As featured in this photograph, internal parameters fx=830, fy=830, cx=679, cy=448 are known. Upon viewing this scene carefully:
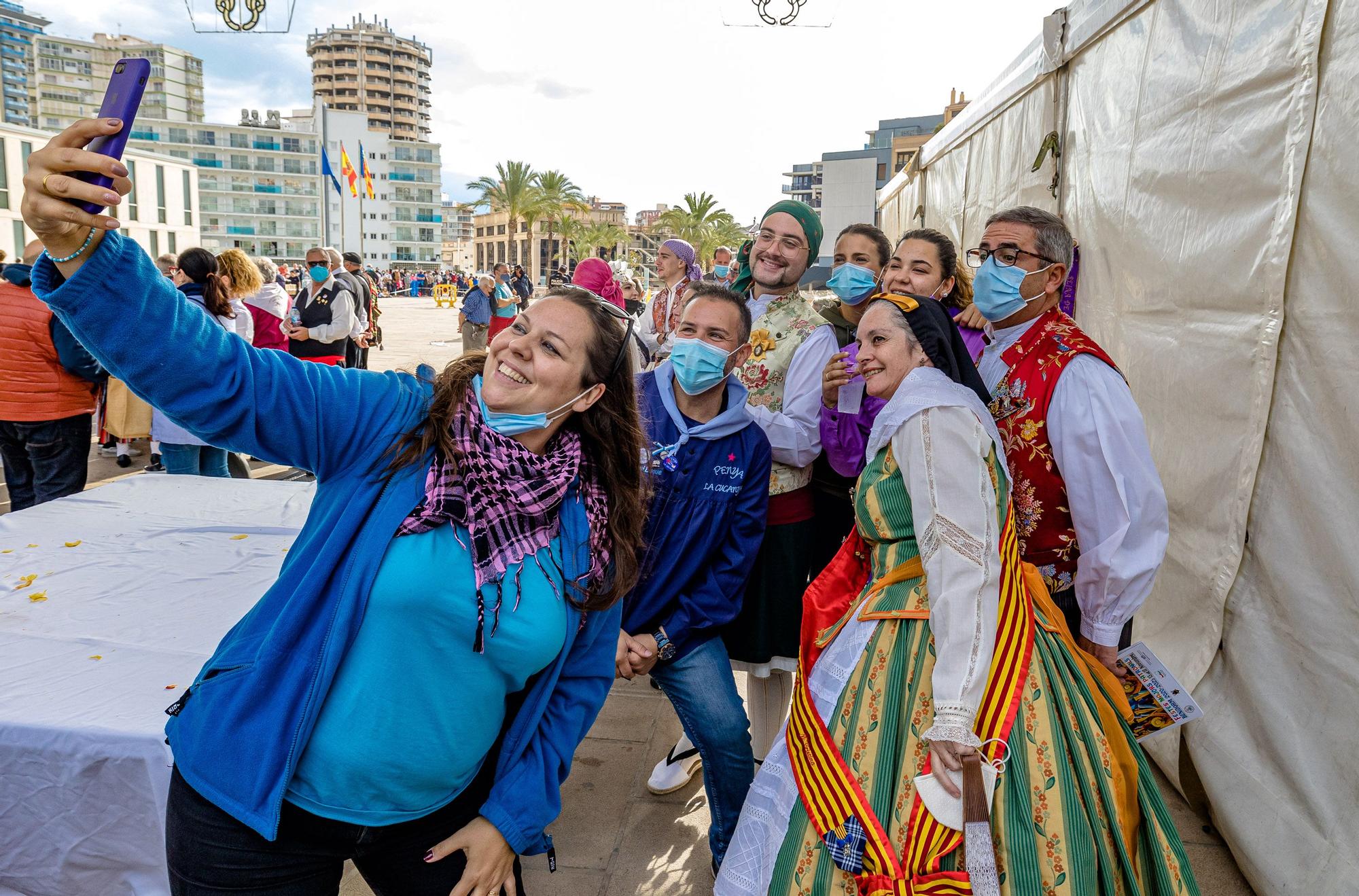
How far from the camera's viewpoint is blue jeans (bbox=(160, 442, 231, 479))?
17.7ft

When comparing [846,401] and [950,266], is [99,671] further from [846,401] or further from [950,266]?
[950,266]

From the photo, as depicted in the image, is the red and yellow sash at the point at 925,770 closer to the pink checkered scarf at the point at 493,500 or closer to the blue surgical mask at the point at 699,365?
the pink checkered scarf at the point at 493,500

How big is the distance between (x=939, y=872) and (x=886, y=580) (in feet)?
2.02

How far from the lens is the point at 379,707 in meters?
1.43

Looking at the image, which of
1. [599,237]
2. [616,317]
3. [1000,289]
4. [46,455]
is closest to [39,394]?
[46,455]

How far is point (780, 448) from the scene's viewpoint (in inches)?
111

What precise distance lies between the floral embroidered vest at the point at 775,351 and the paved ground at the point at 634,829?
1287 mm

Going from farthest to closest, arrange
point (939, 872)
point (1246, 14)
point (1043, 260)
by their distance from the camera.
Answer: point (1246, 14), point (1043, 260), point (939, 872)

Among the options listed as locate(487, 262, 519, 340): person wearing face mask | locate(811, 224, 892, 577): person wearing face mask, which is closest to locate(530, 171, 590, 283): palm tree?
locate(487, 262, 519, 340): person wearing face mask

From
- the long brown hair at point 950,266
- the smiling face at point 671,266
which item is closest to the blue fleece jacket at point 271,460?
the long brown hair at point 950,266

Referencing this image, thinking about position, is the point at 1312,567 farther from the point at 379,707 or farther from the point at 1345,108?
the point at 379,707

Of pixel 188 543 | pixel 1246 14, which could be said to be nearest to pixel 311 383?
A: pixel 188 543

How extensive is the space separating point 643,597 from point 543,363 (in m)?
1.03

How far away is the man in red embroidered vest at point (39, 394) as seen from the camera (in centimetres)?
437
